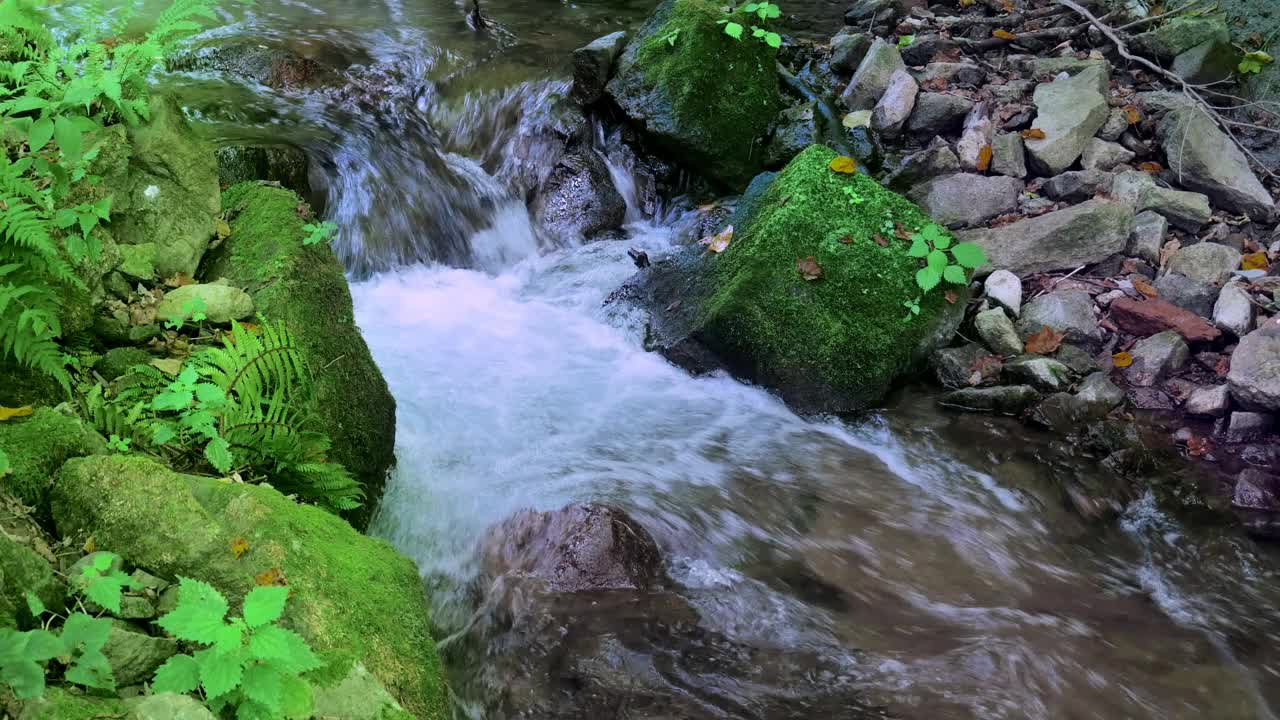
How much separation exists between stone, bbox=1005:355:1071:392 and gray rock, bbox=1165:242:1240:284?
52.7 inches

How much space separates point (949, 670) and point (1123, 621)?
1165mm

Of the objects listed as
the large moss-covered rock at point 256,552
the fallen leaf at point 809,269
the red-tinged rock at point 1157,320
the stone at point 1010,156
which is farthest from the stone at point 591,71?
the large moss-covered rock at point 256,552

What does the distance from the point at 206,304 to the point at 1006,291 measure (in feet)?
17.7

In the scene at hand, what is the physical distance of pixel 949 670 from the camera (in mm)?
3799

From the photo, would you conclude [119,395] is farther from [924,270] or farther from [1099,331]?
[1099,331]

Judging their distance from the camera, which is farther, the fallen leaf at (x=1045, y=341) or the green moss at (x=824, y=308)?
the fallen leaf at (x=1045, y=341)

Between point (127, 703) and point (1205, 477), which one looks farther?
point (1205, 477)

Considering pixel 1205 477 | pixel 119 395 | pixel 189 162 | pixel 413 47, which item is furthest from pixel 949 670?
pixel 413 47

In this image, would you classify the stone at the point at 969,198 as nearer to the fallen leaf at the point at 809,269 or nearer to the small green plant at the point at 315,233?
the fallen leaf at the point at 809,269

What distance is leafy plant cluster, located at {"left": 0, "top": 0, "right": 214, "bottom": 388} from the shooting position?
2.75 meters

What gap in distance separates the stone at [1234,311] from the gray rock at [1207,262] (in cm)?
24

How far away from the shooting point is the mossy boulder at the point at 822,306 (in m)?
5.65

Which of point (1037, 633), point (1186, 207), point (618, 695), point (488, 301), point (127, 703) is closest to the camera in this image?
point (127, 703)

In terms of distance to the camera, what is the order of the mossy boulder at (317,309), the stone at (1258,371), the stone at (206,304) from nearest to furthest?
the stone at (206,304)
the mossy boulder at (317,309)
the stone at (1258,371)
